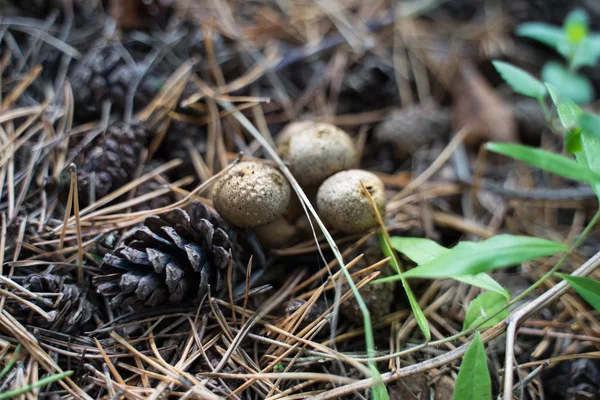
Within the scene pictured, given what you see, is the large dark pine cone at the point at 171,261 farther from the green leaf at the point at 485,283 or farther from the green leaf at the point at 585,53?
the green leaf at the point at 585,53

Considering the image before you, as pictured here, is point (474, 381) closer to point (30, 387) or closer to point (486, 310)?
point (486, 310)

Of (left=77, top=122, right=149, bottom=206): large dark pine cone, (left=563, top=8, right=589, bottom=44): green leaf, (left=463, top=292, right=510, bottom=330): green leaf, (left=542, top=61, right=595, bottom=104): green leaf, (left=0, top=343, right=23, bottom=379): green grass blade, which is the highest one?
(left=563, top=8, right=589, bottom=44): green leaf

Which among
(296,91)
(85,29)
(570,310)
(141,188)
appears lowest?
(570,310)

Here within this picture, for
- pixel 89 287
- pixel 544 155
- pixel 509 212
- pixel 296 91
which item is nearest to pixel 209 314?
pixel 89 287

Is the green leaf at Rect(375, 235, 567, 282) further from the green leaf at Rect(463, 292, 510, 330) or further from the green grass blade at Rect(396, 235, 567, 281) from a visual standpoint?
the green leaf at Rect(463, 292, 510, 330)

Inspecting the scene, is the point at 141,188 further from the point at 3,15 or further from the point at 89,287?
the point at 3,15

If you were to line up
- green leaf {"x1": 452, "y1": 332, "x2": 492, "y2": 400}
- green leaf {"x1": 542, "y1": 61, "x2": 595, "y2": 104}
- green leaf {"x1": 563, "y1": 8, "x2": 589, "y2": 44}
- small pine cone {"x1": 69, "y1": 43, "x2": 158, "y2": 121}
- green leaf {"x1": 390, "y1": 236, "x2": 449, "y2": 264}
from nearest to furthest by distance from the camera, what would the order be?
green leaf {"x1": 452, "y1": 332, "x2": 492, "y2": 400}, green leaf {"x1": 390, "y1": 236, "x2": 449, "y2": 264}, small pine cone {"x1": 69, "y1": 43, "x2": 158, "y2": 121}, green leaf {"x1": 563, "y1": 8, "x2": 589, "y2": 44}, green leaf {"x1": 542, "y1": 61, "x2": 595, "y2": 104}

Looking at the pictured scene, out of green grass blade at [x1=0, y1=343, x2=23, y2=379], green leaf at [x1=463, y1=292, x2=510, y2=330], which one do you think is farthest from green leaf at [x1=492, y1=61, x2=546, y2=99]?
green grass blade at [x1=0, y1=343, x2=23, y2=379]
